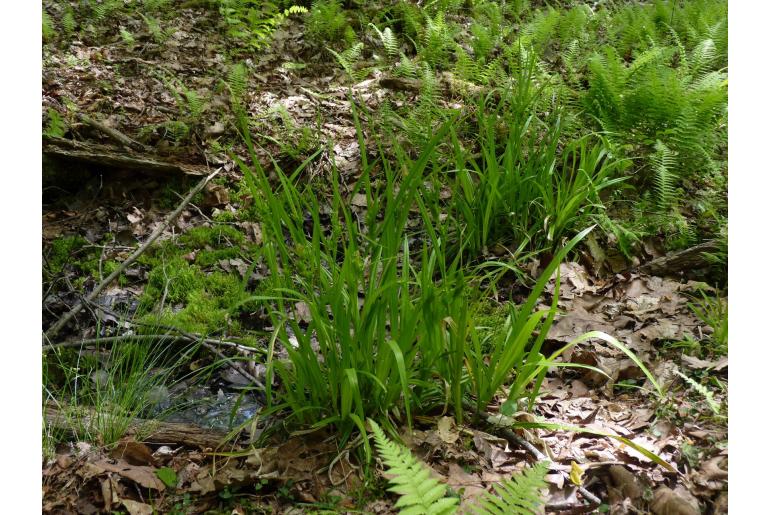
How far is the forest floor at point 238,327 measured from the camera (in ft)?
5.93

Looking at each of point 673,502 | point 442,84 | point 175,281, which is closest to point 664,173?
point 442,84

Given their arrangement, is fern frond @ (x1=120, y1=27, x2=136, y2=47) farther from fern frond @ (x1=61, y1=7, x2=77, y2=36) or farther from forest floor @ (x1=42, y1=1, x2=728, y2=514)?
fern frond @ (x1=61, y1=7, x2=77, y2=36)

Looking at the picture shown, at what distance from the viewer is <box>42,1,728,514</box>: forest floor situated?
1807mm

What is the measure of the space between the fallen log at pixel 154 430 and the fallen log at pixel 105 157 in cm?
203

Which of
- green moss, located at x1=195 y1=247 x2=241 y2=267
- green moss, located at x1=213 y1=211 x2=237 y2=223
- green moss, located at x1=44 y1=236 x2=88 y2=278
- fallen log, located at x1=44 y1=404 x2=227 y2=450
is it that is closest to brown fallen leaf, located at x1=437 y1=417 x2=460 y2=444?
fallen log, located at x1=44 y1=404 x2=227 y2=450

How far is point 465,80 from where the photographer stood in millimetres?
4480

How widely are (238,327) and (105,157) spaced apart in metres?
1.76

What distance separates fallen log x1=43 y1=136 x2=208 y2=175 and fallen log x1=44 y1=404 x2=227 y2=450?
2035 mm

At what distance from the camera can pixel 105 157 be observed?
3.73 m

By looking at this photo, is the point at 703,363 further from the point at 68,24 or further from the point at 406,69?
the point at 68,24

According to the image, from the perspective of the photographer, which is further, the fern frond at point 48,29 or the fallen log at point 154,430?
the fern frond at point 48,29

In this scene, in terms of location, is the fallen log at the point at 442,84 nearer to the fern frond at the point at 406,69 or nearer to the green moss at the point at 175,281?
the fern frond at the point at 406,69

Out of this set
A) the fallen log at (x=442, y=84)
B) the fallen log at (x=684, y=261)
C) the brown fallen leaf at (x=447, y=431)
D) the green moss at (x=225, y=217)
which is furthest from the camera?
the fallen log at (x=442, y=84)

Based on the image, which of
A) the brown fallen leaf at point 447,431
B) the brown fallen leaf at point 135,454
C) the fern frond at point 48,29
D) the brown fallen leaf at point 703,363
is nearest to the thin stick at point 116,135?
the fern frond at point 48,29
